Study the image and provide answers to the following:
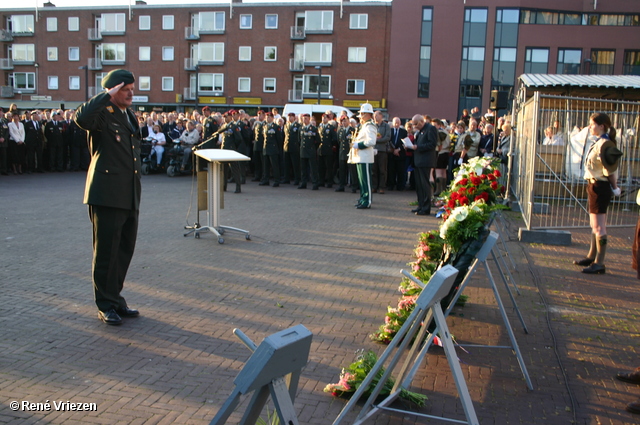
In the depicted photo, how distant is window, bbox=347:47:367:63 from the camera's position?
168 ft

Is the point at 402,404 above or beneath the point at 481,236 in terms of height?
beneath

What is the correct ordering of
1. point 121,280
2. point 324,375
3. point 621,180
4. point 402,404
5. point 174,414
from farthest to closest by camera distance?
point 621,180, point 121,280, point 324,375, point 402,404, point 174,414

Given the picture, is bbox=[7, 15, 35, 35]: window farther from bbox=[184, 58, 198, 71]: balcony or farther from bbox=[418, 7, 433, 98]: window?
bbox=[418, 7, 433, 98]: window

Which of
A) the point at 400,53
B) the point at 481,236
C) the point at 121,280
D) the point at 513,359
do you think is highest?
the point at 400,53

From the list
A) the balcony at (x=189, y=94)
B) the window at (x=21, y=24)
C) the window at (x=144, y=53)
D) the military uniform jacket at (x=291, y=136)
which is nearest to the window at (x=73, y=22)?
the window at (x=21, y=24)

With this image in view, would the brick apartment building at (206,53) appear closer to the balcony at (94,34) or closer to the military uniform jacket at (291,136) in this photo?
the balcony at (94,34)

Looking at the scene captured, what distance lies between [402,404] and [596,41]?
51.3 meters

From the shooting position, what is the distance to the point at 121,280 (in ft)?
18.4

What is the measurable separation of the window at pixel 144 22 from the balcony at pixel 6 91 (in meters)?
15.4

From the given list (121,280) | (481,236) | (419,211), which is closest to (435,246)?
(481,236)

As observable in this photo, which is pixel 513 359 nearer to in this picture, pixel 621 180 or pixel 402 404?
pixel 402 404

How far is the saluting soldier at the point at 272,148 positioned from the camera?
58.5 ft

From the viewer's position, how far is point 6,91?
5916cm

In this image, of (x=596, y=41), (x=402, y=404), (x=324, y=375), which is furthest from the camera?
(x=596, y=41)
